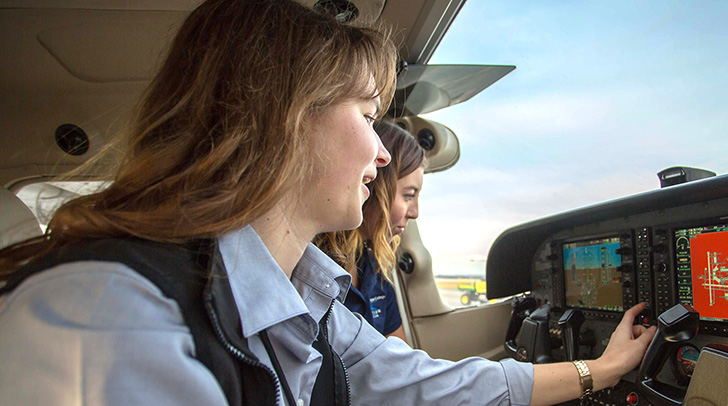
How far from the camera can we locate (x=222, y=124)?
733mm

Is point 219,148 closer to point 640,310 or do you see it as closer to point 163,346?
point 163,346

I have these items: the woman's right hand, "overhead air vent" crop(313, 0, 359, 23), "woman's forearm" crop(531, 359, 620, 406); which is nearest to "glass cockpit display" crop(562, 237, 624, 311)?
the woman's right hand

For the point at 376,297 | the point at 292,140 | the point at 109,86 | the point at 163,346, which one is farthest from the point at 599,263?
the point at 109,86

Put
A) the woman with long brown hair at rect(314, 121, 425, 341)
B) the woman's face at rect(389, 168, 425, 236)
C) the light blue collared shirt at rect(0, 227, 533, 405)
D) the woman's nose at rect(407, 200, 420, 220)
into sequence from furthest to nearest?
the woman's nose at rect(407, 200, 420, 220)
the woman's face at rect(389, 168, 425, 236)
the woman with long brown hair at rect(314, 121, 425, 341)
the light blue collared shirt at rect(0, 227, 533, 405)

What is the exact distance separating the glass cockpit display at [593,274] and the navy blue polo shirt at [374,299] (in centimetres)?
76

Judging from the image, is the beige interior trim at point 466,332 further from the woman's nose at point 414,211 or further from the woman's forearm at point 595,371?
the woman's forearm at point 595,371

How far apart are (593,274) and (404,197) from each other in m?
0.80

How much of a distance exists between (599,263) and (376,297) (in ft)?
2.94

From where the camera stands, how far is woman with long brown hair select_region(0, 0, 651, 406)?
0.49 metres

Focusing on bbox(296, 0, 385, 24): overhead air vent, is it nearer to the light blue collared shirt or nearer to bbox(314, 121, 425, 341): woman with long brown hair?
bbox(314, 121, 425, 341): woman with long brown hair

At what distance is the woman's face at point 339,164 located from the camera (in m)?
0.85

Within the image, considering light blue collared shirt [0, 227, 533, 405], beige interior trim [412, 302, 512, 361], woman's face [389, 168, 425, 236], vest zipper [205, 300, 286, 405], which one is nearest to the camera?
light blue collared shirt [0, 227, 533, 405]

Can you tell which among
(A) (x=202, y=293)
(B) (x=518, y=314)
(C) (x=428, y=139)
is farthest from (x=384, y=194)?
(A) (x=202, y=293)

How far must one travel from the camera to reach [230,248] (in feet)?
2.29
